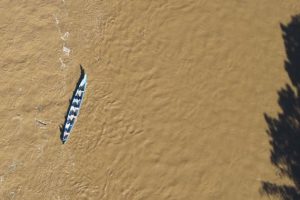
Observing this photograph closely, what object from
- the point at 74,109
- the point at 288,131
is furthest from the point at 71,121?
the point at 288,131

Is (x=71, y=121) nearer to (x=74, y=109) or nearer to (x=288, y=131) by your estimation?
(x=74, y=109)

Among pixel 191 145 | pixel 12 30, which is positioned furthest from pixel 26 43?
pixel 191 145

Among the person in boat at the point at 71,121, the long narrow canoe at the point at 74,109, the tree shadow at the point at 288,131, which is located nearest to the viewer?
the tree shadow at the point at 288,131

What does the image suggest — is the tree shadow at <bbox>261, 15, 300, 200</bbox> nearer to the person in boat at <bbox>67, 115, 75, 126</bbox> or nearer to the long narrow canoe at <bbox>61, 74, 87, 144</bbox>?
the long narrow canoe at <bbox>61, 74, 87, 144</bbox>

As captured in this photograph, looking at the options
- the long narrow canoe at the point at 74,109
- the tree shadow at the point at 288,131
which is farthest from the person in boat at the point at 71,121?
the tree shadow at the point at 288,131

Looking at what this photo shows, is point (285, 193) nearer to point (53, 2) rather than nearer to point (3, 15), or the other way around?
point (53, 2)

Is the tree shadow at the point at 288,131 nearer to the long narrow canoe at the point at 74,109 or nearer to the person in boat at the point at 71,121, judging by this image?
the long narrow canoe at the point at 74,109
